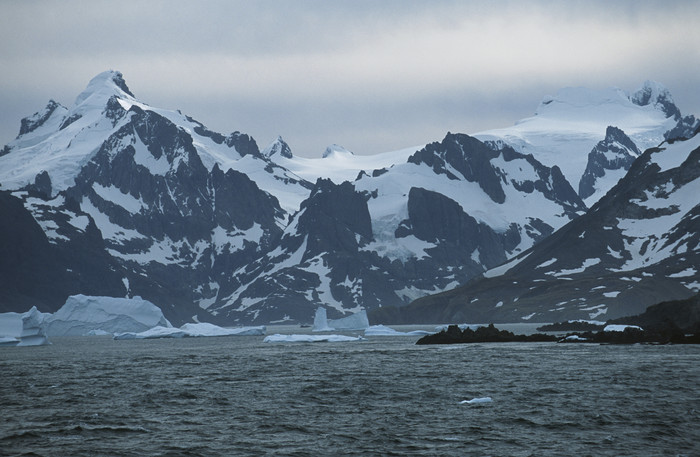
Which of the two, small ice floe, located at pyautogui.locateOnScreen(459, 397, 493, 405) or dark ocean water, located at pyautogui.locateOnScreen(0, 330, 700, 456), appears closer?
dark ocean water, located at pyautogui.locateOnScreen(0, 330, 700, 456)

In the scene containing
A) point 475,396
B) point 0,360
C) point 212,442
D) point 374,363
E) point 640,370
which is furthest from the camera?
point 0,360

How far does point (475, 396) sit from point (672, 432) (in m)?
27.6

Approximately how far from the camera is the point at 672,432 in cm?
7875

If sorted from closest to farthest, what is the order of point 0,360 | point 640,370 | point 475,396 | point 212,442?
point 212,442, point 475,396, point 640,370, point 0,360

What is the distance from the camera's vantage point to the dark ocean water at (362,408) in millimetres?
75312

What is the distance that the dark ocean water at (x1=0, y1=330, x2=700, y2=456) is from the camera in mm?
75312

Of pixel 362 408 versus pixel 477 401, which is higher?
pixel 477 401

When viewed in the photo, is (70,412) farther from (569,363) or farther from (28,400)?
(569,363)

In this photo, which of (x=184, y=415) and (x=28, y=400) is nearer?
(x=184, y=415)

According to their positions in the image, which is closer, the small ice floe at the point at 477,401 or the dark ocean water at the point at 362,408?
the dark ocean water at the point at 362,408

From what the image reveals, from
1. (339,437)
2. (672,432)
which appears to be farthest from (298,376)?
(672,432)

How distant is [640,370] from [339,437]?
59.2 metres

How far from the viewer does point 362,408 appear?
9650cm

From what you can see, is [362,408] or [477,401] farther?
[477,401]
